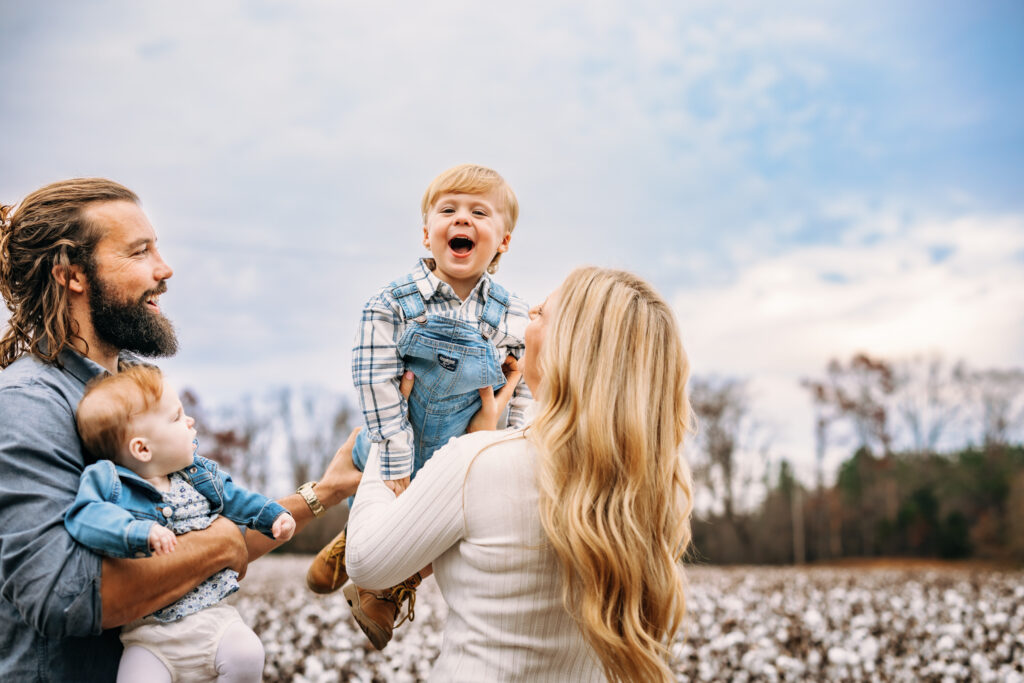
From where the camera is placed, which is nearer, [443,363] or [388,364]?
[388,364]

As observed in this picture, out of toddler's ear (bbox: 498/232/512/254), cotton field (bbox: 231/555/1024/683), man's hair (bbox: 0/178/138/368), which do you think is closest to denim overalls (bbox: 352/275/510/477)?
toddler's ear (bbox: 498/232/512/254)

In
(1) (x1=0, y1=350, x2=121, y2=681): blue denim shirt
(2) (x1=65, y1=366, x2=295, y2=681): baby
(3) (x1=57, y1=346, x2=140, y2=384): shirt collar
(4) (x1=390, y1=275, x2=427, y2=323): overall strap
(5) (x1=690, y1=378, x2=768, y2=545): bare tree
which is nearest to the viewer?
(1) (x1=0, y1=350, x2=121, y2=681): blue denim shirt

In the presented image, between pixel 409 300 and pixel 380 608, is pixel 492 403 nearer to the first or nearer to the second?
pixel 409 300

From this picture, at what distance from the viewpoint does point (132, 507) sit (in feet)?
9.40

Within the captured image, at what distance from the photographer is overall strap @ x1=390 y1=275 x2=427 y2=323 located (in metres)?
3.80

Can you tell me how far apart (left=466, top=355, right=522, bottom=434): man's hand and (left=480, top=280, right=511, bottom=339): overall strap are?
0.26 m

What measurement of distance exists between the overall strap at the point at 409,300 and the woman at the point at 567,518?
98cm

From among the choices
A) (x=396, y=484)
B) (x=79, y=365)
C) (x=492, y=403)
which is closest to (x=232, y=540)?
(x=396, y=484)

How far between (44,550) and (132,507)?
11.5 inches

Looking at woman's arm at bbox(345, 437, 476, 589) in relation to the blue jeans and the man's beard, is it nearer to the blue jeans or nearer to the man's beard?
the blue jeans

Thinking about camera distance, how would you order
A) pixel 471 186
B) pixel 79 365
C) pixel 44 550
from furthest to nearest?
pixel 471 186 < pixel 79 365 < pixel 44 550

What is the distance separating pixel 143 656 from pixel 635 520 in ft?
5.59

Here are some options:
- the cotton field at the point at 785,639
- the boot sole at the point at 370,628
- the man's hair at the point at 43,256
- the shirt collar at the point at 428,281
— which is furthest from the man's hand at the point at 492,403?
the cotton field at the point at 785,639

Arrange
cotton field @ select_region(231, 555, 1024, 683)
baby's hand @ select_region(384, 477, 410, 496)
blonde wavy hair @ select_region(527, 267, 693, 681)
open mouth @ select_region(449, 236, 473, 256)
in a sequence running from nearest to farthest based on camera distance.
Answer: blonde wavy hair @ select_region(527, 267, 693, 681) → baby's hand @ select_region(384, 477, 410, 496) → open mouth @ select_region(449, 236, 473, 256) → cotton field @ select_region(231, 555, 1024, 683)
